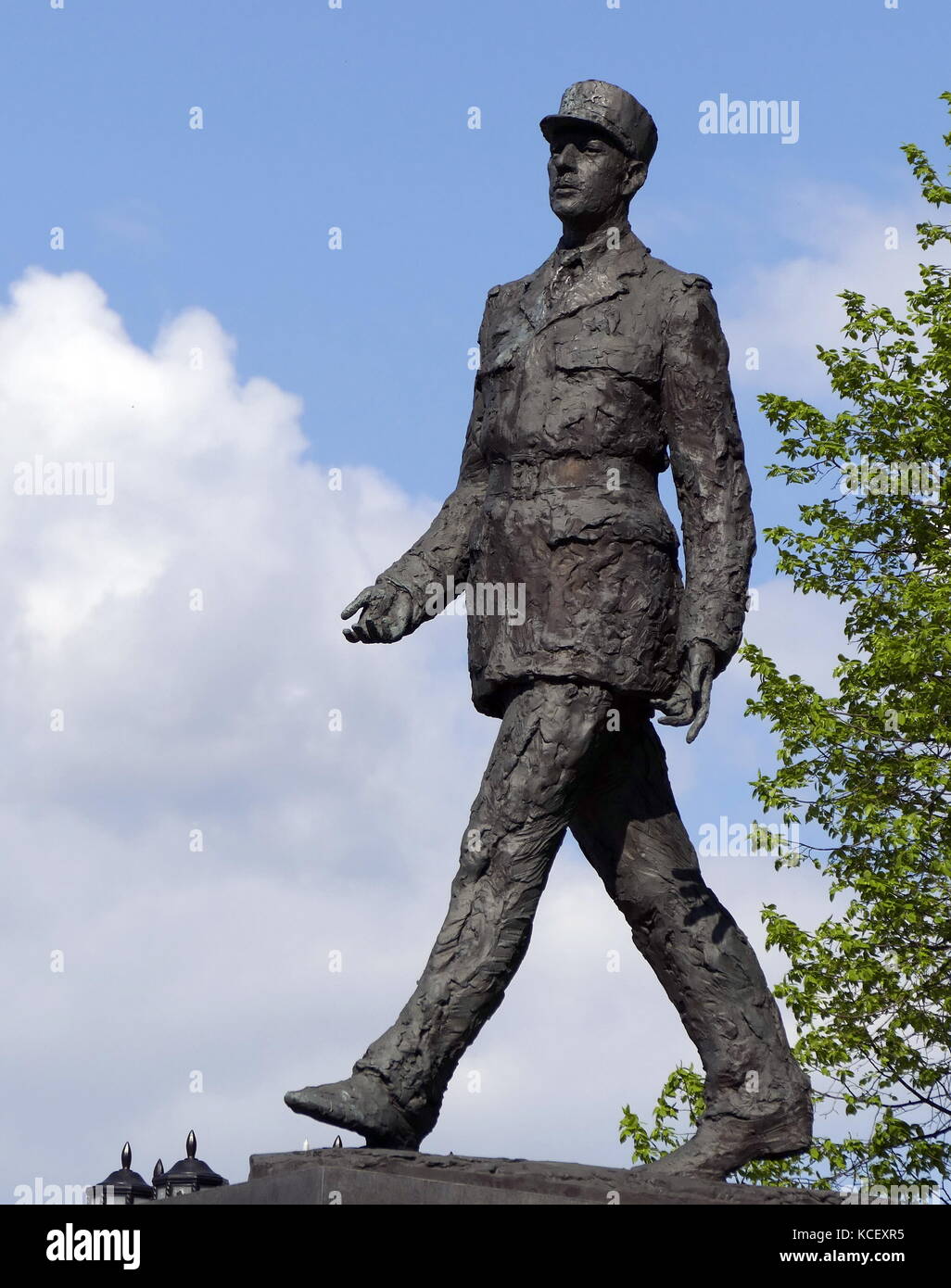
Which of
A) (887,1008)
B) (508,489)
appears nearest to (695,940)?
(508,489)

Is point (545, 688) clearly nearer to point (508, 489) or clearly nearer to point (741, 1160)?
point (508, 489)

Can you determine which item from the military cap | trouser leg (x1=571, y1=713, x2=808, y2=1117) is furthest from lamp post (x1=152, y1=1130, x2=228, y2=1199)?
the military cap

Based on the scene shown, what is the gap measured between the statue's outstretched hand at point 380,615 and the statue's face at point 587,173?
147cm

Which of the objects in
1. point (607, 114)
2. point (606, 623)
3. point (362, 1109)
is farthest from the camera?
point (607, 114)

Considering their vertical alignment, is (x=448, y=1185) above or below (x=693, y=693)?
below

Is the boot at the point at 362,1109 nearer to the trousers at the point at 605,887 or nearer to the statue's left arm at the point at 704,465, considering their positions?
the trousers at the point at 605,887

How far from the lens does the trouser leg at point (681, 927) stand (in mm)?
7547

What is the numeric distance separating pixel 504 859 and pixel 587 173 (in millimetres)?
2404

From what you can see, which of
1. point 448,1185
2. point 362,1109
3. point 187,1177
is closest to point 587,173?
point 362,1109

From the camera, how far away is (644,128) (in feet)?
26.0

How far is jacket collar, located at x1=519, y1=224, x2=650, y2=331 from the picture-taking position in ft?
25.8

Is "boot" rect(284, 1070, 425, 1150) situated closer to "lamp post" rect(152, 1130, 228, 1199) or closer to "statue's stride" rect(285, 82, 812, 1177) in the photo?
"statue's stride" rect(285, 82, 812, 1177)

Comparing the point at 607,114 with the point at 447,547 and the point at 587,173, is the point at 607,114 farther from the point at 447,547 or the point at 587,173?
the point at 447,547

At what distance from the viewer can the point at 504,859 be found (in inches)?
293
